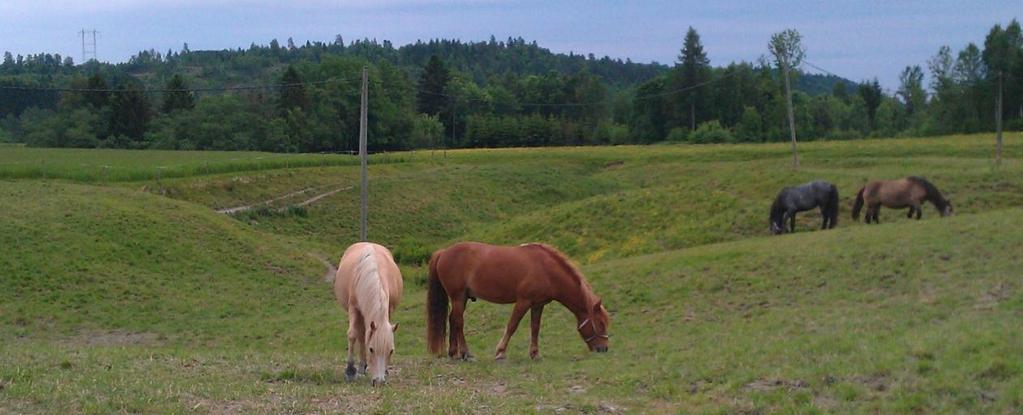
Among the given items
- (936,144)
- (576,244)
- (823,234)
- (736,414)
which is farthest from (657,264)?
(936,144)

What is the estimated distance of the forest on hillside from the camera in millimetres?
84812

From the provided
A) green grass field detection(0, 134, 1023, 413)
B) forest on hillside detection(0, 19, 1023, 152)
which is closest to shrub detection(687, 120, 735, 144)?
forest on hillside detection(0, 19, 1023, 152)

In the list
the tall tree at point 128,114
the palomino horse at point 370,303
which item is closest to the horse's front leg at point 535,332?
the palomino horse at point 370,303

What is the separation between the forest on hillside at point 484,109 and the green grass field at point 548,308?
116 feet

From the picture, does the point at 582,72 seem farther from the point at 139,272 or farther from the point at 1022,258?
the point at 1022,258

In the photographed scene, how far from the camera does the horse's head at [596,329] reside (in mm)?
13852

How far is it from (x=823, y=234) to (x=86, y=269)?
20.0 meters

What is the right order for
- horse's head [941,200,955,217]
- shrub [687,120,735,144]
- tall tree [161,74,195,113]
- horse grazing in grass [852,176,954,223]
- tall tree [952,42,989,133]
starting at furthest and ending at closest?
shrub [687,120,735,144] → tall tree [161,74,195,113] → tall tree [952,42,989,133] → horse grazing in grass [852,176,954,223] → horse's head [941,200,955,217]

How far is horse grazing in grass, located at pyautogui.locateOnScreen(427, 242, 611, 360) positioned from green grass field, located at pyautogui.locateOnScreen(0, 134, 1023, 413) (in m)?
0.49

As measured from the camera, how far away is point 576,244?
3316 centimetres

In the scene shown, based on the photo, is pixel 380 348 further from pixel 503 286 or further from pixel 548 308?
pixel 548 308

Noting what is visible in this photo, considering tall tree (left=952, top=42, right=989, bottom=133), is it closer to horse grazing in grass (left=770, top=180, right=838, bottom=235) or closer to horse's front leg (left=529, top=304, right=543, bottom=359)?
horse grazing in grass (left=770, top=180, right=838, bottom=235)

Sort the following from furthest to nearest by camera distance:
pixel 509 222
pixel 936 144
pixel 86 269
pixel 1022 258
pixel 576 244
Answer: pixel 936 144 → pixel 509 222 → pixel 576 244 → pixel 86 269 → pixel 1022 258

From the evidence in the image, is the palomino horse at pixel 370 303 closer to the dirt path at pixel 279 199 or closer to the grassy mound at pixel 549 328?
the grassy mound at pixel 549 328
